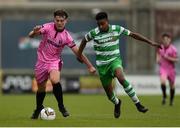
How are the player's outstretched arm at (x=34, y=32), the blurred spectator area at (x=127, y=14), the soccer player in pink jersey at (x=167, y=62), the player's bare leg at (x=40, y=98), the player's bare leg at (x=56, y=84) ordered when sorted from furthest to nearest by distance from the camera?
the blurred spectator area at (x=127, y=14) → the soccer player in pink jersey at (x=167, y=62) → the player's bare leg at (x=40, y=98) → the player's bare leg at (x=56, y=84) → the player's outstretched arm at (x=34, y=32)

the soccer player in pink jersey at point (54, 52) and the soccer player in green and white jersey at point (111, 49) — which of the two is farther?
the soccer player in green and white jersey at point (111, 49)

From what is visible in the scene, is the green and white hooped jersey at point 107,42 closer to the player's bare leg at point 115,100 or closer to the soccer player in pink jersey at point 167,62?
the player's bare leg at point 115,100

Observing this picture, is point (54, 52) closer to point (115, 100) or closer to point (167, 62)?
point (115, 100)

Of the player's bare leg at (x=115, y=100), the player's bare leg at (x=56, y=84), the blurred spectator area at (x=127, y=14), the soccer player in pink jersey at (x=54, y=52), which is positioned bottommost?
the player's bare leg at (x=115, y=100)

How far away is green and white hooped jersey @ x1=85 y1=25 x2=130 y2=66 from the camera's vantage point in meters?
16.0

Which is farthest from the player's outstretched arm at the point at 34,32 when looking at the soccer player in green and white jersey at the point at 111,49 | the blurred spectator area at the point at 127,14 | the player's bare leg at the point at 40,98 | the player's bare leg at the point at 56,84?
the blurred spectator area at the point at 127,14

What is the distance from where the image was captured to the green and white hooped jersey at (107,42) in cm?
1597

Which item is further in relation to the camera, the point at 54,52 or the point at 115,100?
the point at 115,100

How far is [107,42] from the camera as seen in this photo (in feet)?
52.4

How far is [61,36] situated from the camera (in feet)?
52.1

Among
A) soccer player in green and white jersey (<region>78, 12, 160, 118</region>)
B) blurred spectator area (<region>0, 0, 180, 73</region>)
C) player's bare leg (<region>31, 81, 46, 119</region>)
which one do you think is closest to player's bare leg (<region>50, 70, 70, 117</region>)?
player's bare leg (<region>31, 81, 46, 119</region>)

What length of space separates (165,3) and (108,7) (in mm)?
4015

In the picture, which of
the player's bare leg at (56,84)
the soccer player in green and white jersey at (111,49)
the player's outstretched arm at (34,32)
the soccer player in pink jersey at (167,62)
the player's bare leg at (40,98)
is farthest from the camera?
the soccer player in pink jersey at (167,62)

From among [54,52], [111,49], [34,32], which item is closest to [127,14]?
[111,49]
